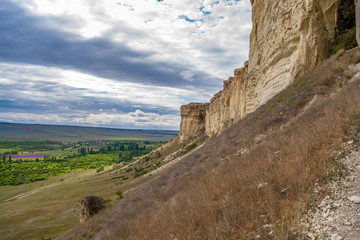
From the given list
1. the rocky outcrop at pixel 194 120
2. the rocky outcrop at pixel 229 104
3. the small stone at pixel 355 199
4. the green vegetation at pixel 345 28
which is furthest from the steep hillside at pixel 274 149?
the rocky outcrop at pixel 194 120

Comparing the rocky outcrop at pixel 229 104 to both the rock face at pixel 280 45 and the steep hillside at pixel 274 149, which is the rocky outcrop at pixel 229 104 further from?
the steep hillside at pixel 274 149

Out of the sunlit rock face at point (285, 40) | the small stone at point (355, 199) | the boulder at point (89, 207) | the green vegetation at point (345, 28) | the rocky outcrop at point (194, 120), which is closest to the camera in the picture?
the small stone at point (355, 199)

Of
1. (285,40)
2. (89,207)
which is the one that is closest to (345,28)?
(285,40)

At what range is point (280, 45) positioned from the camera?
49.2 feet

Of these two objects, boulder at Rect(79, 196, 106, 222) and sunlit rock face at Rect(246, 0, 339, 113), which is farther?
boulder at Rect(79, 196, 106, 222)

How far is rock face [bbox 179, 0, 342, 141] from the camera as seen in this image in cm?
1193

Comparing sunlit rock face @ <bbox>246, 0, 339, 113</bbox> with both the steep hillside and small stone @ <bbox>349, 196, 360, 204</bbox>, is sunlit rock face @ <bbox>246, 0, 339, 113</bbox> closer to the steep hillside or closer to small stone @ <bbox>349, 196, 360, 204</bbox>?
the steep hillside

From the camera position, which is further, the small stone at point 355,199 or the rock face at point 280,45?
the rock face at point 280,45

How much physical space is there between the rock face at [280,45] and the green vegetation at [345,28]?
33 centimetres

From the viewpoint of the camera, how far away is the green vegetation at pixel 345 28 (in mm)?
10969

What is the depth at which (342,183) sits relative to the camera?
Result: 323cm

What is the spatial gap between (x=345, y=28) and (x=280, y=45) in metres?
3.86

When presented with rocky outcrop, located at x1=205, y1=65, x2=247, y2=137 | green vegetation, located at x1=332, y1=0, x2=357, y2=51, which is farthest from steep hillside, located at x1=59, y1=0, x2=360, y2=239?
rocky outcrop, located at x1=205, y1=65, x2=247, y2=137

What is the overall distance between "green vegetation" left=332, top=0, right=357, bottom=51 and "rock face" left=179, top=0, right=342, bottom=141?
1.07 ft
